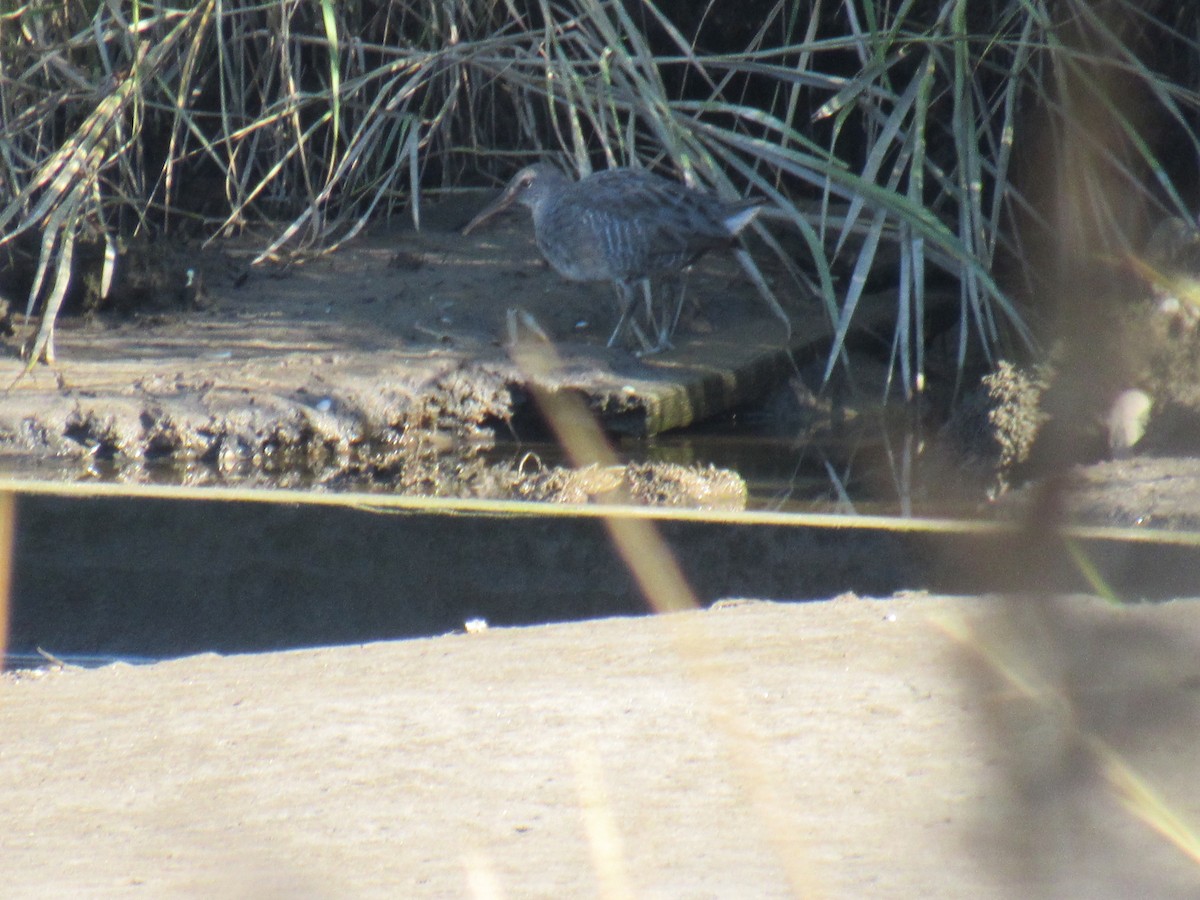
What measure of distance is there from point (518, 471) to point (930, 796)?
2894mm

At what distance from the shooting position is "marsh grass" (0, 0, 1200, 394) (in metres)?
5.45

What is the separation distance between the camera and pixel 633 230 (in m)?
5.79

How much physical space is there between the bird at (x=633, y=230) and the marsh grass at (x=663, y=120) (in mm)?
149

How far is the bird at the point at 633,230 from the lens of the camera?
5762 mm

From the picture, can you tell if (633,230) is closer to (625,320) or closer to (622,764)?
A: (625,320)

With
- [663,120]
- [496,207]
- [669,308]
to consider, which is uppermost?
[663,120]

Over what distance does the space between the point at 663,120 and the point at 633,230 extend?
16.2 inches

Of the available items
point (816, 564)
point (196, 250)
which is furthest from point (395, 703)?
point (196, 250)

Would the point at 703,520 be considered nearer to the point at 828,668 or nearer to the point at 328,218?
the point at 828,668

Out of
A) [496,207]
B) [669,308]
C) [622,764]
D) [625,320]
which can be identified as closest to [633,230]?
[625,320]

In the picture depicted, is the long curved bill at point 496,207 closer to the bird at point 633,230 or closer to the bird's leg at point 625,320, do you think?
the bird at point 633,230

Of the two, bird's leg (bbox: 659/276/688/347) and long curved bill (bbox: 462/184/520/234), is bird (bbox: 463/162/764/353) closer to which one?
bird's leg (bbox: 659/276/688/347)

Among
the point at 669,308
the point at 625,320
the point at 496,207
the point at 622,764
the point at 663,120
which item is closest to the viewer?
the point at 622,764

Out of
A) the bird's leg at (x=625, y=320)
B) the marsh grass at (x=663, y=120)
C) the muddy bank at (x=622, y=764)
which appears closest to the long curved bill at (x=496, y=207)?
the marsh grass at (x=663, y=120)
